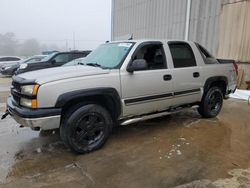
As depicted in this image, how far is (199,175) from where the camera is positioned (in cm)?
296

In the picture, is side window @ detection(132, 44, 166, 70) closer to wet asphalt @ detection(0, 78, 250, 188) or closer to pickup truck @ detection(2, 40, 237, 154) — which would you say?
pickup truck @ detection(2, 40, 237, 154)

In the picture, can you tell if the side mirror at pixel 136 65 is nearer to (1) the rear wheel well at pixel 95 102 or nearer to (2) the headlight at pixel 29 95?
(1) the rear wheel well at pixel 95 102

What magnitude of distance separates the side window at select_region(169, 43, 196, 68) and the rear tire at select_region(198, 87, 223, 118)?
0.87m

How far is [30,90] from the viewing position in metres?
3.09

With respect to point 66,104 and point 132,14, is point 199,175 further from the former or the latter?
point 132,14

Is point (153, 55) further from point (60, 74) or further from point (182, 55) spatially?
point (60, 74)

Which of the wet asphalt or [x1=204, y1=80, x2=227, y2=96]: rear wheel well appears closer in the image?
the wet asphalt

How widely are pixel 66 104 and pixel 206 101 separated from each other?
3176mm

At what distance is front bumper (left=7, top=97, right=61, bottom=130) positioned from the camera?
3.06 meters

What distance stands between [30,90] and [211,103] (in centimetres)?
389

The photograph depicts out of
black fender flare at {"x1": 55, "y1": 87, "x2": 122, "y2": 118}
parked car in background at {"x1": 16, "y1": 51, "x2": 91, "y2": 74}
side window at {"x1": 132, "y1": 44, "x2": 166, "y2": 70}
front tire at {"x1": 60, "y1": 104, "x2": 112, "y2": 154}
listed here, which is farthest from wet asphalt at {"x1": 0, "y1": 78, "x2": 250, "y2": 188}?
parked car in background at {"x1": 16, "y1": 51, "x2": 91, "y2": 74}

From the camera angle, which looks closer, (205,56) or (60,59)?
(205,56)

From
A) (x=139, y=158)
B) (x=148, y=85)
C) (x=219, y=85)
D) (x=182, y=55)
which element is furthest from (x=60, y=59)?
(x=139, y=158)

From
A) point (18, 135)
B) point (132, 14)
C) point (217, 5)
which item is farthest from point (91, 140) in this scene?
point (132, 14)
